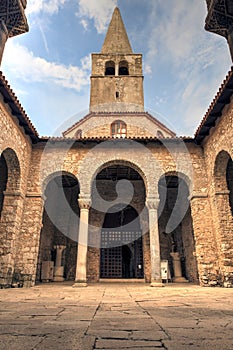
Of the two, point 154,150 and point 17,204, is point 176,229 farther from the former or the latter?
point 17,204

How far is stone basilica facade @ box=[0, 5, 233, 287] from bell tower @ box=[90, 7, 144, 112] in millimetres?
2678

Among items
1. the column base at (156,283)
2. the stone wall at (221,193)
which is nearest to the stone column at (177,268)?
the stone wall at (221,193)

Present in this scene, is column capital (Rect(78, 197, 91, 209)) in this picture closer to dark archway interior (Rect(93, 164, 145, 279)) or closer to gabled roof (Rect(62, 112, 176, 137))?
dark archway interior (Rect(93, 164, 145, 279))

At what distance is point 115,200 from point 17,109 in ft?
25.6

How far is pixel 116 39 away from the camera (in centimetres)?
2292

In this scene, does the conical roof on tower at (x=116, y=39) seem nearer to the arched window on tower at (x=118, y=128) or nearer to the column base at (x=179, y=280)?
the arched window on tower at (x=118, y=128)

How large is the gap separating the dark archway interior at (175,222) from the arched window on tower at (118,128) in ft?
15.9

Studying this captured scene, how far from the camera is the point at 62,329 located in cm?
243

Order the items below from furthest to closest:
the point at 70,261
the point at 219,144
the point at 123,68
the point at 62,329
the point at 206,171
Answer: the point at 123,68
the point at 70,261
the point at 206,171
the point at 219,144
the point at 62,329

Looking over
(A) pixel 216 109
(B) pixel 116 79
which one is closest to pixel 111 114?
(B) pixel 116 79

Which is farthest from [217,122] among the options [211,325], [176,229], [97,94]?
[97,94]

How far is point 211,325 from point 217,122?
8.53 metres

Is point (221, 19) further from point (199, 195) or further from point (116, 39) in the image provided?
point (116, 39)

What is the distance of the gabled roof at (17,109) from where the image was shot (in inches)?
308
